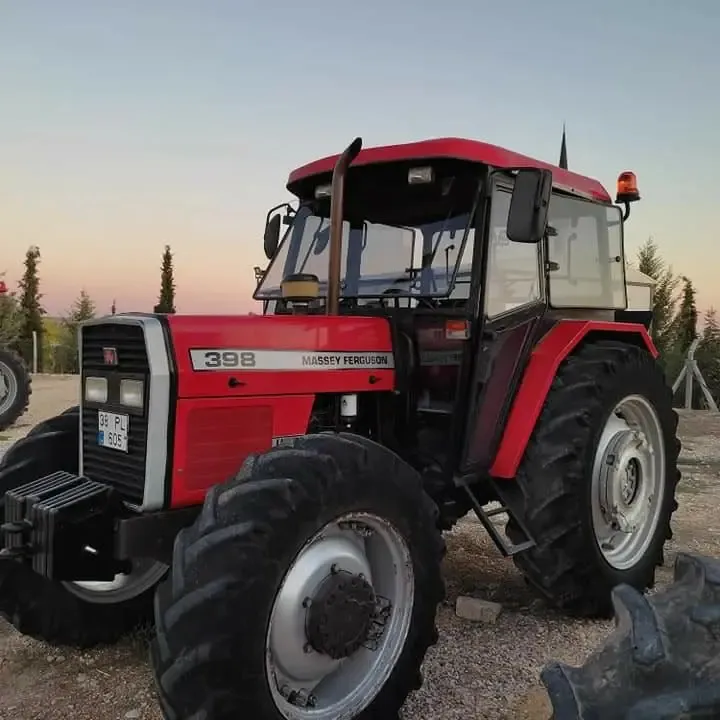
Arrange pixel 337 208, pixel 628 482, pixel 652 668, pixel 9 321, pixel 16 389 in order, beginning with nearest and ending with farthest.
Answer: pixel 652 668, pixel 337 208, pixel 628 482, pixel 16 389, pixel 9 321

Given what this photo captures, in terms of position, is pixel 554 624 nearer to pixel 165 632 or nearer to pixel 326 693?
pixel 326 693

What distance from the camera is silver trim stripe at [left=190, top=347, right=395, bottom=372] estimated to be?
2.91 metres

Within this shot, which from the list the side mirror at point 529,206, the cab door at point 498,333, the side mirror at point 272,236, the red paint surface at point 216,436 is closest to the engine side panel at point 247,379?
the red paint surface at point 216,436

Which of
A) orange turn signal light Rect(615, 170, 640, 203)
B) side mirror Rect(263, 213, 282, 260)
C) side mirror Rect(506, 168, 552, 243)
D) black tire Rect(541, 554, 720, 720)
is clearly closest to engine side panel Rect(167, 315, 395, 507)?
side mirror Rect(506, 168, 552, 243)

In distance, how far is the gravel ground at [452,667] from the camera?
2992mm

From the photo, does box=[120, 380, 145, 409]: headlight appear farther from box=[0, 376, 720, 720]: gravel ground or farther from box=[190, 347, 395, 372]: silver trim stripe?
box=[0, 376, 720, 720]: gravel ground

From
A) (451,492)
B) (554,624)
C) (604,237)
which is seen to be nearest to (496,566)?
(554,624)

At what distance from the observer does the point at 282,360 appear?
10.3 feet

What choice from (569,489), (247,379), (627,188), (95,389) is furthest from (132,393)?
(627,188)

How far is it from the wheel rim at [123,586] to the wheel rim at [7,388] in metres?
7.82

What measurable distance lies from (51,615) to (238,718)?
1445 mm

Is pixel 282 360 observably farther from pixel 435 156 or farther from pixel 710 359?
pixel 710 359

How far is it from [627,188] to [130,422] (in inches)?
127

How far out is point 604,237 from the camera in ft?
15.0
